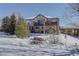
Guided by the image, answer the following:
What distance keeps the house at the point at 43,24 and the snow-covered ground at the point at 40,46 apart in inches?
1.8

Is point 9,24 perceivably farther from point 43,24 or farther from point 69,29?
point 69,29

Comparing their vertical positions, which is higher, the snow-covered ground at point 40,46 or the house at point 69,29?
the house at point 69,29

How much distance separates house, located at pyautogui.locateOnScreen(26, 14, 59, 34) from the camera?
3.71m

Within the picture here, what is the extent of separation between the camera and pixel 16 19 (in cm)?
372

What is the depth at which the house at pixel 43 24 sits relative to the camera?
371cm

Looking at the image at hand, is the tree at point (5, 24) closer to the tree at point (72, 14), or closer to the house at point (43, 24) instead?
the house at point (43, 24)

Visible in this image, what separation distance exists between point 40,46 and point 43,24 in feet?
0.59

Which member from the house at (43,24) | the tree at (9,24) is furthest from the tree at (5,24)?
the house at (43,24)

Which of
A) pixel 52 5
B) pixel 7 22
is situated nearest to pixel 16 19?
pixel 7 22

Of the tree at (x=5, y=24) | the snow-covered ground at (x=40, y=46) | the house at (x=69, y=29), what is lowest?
the snow-covered ground at (x=40, y=46)

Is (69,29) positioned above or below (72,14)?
below

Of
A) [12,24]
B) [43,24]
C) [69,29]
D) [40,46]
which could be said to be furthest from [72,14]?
[12,24]

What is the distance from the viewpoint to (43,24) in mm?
3721

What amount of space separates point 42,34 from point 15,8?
301 millimetres
